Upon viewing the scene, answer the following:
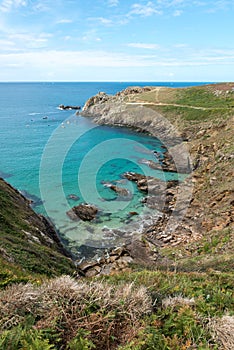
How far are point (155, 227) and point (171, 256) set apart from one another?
6.13 metres

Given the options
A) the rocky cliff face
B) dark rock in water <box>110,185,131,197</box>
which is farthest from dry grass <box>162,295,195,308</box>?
dark rock in water <box>110,185,131,197</box>

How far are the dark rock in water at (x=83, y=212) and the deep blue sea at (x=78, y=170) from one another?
74 centimetres

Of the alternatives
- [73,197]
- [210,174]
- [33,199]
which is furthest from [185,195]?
[33,199]

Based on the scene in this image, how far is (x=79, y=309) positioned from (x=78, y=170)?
120 feet

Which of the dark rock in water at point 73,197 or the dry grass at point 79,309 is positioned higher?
the dry grass at point 79,309

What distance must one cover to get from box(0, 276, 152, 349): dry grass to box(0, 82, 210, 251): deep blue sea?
17.3 meters

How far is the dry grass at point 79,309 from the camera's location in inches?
194

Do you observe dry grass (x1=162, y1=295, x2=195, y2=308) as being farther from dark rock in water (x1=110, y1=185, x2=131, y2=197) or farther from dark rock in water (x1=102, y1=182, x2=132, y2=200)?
dark rock in water (x1=110, y1=185, x2=131, y2=197)

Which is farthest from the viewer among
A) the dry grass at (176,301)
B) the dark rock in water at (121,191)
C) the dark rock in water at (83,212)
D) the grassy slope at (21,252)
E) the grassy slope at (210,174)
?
the dark rock in water at (121,191)

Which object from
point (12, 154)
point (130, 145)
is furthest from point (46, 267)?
point (130, 145)

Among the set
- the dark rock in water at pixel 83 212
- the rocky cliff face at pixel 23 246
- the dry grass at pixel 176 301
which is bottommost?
the dark rock in water at pixel 83 212

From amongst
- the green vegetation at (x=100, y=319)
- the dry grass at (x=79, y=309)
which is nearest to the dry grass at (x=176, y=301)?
the green vegetation at (x=100, y=319)

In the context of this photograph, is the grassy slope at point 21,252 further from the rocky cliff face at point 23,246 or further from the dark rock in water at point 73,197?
the dark rock in water at point 73,197

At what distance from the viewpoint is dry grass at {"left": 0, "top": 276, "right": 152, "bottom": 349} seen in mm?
4926
